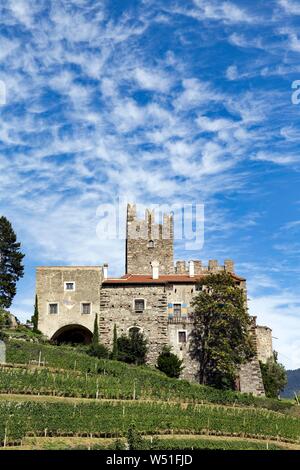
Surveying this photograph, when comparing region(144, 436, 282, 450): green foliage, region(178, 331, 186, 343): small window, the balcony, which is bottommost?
region(144, 436, 282, 450): green foliage

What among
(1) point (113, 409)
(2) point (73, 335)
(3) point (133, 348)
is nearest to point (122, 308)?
(3) point (133, 348)

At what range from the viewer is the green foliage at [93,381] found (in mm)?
38312

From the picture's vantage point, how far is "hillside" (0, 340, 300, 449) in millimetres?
30203

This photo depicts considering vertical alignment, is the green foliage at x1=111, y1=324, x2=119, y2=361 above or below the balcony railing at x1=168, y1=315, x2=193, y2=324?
below

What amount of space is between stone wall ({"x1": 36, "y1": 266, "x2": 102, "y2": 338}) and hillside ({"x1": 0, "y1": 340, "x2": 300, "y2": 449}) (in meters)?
4.68

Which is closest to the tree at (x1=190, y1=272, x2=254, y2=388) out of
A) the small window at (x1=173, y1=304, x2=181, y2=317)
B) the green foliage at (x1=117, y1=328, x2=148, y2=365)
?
the small window at (x1=173, y1=304, x2=181, y2=317)

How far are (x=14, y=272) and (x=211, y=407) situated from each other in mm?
24041

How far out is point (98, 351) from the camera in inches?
1933

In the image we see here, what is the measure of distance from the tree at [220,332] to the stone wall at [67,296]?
806 cm

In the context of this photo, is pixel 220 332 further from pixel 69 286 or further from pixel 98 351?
pixel 69 286

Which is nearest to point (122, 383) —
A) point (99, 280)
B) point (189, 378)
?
point (189, 378)

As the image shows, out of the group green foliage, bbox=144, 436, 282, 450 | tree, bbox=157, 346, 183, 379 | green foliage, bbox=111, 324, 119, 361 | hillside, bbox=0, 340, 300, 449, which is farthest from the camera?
green foliage, bbox=111, 324, 119, 361

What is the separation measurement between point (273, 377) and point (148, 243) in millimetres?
17117

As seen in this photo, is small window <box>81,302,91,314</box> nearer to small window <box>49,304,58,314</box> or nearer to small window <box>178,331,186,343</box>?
small window <box>49,304,58,314</box>
